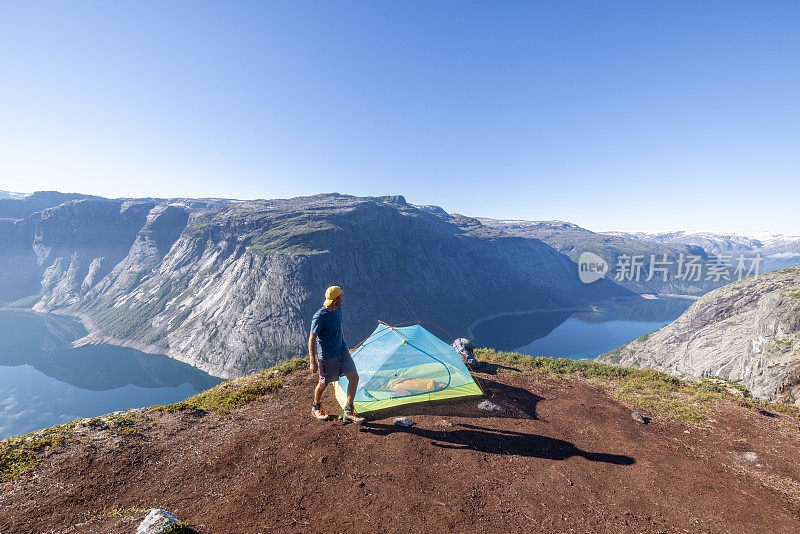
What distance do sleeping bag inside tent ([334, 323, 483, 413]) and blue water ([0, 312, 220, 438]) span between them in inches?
6319

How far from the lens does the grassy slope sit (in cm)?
765

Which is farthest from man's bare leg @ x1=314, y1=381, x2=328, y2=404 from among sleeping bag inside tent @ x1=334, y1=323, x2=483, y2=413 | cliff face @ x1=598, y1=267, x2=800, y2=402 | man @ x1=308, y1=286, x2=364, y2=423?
cliff face @ x1=598, y1=267, x2=800, y2=402

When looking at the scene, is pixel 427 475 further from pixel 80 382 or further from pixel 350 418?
pixel 80 382

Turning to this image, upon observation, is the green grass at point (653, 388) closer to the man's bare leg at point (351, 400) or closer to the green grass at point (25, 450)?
the man's bare leg at point (351, 400)

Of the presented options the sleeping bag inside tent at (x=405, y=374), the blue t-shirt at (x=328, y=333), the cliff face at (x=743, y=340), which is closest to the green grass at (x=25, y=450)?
the blue t-shirt at (x=328, y=333)

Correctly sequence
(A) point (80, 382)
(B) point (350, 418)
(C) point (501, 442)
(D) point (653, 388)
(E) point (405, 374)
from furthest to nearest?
(A) point (80, 382), (D) point (653, 388), (E) point (405, 374), (B) point (350, 418), (C) point (501, 442)

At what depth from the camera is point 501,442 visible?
870 cm

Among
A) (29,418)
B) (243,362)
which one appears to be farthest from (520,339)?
(29,418)

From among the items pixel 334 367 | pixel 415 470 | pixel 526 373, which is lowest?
pixel 526 373

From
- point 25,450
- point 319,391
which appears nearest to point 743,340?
point 319,391

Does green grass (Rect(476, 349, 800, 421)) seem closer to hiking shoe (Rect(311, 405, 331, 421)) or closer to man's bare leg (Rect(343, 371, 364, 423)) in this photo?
man's bare leg (Rect(343, 371, 364, 423))

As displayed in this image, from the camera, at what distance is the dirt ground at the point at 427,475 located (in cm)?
598

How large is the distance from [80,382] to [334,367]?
230 metres

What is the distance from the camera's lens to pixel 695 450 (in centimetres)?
888
